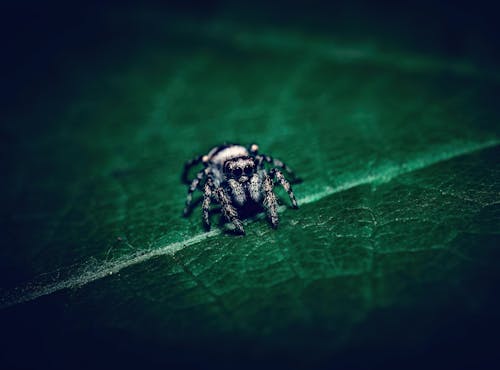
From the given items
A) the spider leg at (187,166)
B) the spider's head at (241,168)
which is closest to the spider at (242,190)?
the spider's head at (241,168)

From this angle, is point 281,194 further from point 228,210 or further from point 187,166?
point 187,166

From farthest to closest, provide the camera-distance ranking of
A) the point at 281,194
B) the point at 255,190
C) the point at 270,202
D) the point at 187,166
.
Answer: the point at 187,166 < the point at 281,194 < the point at 255,190 < the point at 270,202

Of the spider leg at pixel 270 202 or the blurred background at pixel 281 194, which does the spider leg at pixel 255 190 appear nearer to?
the spider leg at pixel 270 202

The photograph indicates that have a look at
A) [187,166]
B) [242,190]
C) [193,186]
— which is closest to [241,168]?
[242,190]

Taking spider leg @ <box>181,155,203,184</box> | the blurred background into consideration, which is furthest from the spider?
spider leg @ <box>181,155,203,184</box>

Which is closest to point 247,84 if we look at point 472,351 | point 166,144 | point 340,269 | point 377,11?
point 166,144

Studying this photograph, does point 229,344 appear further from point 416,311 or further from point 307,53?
point 307,53
